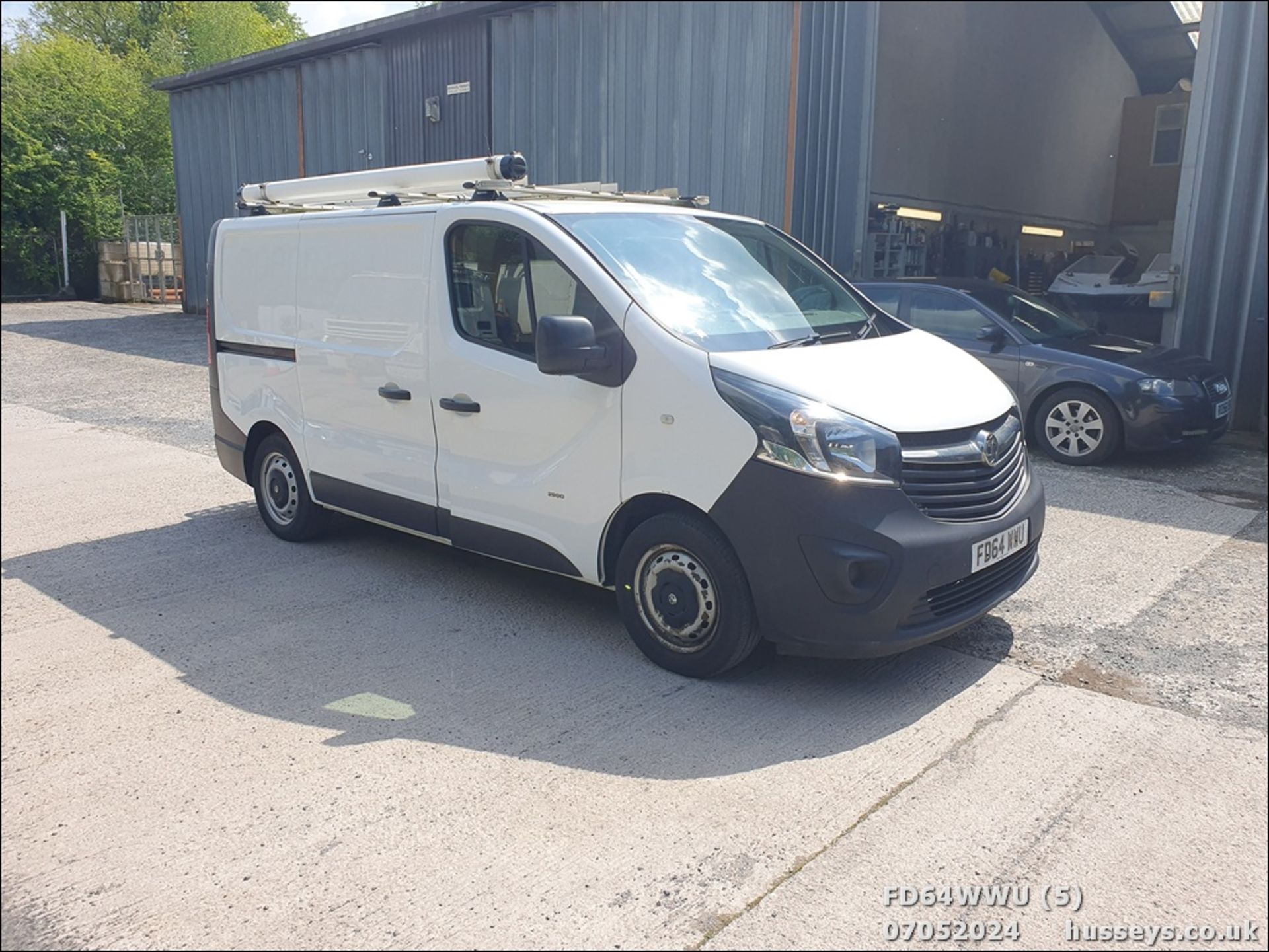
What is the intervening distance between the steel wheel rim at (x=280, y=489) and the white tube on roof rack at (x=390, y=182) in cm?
164

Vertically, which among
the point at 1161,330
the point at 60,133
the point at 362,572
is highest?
the point at 60,133

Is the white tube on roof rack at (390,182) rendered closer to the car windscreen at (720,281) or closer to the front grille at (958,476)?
the car windscreen at (720,281)

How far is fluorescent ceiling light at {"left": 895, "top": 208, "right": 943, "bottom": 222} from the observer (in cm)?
1605

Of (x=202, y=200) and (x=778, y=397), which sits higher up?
(x=202, y=200)

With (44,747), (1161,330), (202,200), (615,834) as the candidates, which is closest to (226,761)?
(44,747)

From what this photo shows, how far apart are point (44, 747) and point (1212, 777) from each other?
3.95 m

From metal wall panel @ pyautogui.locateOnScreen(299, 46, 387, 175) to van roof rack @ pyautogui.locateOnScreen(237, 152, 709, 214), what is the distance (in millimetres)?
12709

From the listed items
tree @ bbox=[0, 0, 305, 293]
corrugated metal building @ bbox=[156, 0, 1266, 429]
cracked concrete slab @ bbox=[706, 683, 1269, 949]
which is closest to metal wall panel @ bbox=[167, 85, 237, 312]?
corrugated metal building @ bbox=[156, 0, 1266, 429]

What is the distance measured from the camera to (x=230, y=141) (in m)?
21.6

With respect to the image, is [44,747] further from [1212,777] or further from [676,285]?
[1212,777]

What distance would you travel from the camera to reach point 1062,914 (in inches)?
111

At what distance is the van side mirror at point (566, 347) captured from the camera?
4320 mm

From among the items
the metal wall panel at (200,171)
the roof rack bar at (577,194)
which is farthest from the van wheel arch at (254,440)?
the metal wall panel at (200,171)

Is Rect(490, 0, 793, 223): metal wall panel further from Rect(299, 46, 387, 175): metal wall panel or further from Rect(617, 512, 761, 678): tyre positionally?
Rect(617, 512, 761, 678): tyre
